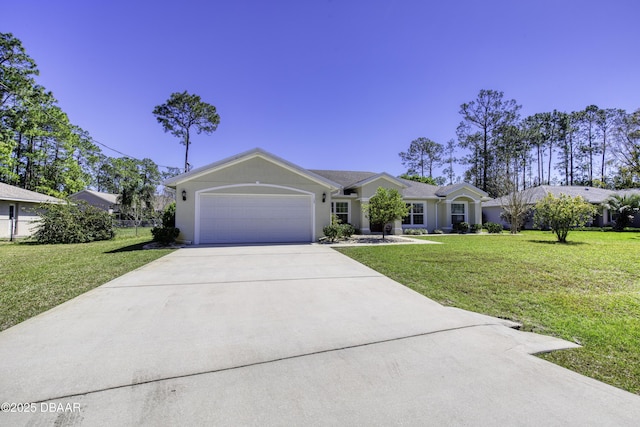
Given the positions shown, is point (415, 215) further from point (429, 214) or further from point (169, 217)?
point (169, 217)

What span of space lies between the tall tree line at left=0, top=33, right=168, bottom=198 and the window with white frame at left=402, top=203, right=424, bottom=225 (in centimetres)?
2585

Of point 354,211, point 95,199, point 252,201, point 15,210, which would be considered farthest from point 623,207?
point 95,199

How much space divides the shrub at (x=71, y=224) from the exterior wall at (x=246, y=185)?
6.71m

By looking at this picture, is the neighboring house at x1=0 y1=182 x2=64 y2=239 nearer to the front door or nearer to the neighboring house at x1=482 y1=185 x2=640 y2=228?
the front door

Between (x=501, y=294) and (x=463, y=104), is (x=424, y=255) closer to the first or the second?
(x=501, y=294)

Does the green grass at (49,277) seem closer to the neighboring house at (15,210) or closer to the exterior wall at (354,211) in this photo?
the exterior wall at (354,211)

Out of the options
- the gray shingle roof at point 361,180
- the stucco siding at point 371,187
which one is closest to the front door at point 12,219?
the gray shingle roof at point 361,180

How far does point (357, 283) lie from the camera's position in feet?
19.5

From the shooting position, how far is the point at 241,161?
12.7 metres

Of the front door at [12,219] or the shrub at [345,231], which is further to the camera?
the front door at [12,219]

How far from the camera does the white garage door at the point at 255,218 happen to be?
41.7 ft

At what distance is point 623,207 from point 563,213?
1405 centimetres

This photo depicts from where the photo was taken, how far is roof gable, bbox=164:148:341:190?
1227cm

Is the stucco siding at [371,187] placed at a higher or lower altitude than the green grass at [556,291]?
higher
